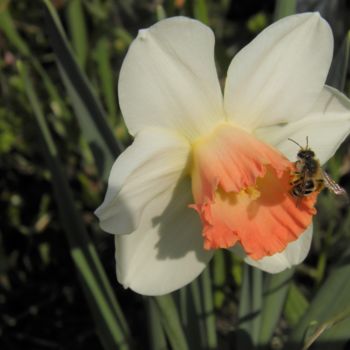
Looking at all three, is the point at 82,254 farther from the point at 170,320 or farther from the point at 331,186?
the point at 331,186

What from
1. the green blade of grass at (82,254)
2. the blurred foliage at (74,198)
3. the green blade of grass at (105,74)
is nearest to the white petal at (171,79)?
the green blade of grass at (82,254)

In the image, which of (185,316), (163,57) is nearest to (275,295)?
(185,316)

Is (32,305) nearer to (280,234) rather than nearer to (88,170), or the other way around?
(88,170)

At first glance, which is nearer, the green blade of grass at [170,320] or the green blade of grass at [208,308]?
the green blade of grass at [170,320]

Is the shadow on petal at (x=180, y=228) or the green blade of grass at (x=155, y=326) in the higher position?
the shadow on petal at (x=180, y=228)

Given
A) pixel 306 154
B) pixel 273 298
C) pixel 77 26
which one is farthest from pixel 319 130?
pixel 77 26

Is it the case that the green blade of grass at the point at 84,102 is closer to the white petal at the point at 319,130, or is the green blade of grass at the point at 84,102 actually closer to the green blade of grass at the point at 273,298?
the white petal at the point at 319,130
